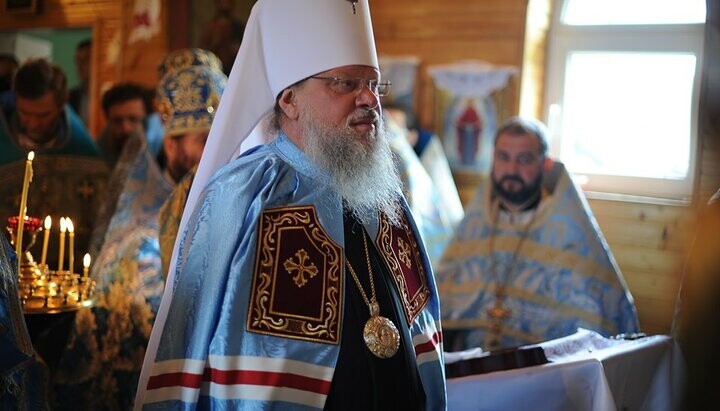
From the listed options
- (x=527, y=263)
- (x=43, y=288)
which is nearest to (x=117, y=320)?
(x=43, y=288)

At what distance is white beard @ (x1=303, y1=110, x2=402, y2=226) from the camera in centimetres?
251

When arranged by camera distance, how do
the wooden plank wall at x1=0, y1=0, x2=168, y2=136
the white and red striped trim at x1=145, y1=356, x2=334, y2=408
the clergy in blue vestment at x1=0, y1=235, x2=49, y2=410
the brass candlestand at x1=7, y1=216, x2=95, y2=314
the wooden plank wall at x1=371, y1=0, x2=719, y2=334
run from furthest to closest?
the wooden plank wall at x1=0, y1=0, x2=168, y2=136
the wooden plank wall at x1=371, y1=0, x2=719, y2=334
the brass candlestand at x1=7, y1=216, x2=95, y2=314
the white and red striped trim at x1=145, y1=356, x2=334, y2=408
the clergy in blue vestment at x1=0, y1=235, x2=49, y2=410

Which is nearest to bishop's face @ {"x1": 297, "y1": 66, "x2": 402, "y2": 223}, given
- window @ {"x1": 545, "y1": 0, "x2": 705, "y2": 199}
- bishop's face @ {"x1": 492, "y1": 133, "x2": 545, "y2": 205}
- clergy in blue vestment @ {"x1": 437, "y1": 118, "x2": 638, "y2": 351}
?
clergy in blue vestment @ {"x1": 437, "y1": 118, "x2": 638, "y2": 351}

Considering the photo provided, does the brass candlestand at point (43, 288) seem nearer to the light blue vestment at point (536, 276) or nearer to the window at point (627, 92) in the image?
the light blue vestment at point (536, 276)

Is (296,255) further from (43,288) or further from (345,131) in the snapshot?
(43,288)

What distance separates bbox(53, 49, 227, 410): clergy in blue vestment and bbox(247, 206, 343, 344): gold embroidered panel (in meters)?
1.73

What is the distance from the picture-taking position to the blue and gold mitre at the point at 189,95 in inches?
162

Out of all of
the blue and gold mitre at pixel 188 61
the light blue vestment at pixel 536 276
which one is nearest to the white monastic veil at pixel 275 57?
the blue and gold mitre at pixel 188 61

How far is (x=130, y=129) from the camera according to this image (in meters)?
6.02

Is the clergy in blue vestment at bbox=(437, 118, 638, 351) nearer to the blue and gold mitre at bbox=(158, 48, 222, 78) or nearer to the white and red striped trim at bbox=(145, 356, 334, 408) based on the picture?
the blue and gold mitre at bbox=(158, 48, 222, 78)

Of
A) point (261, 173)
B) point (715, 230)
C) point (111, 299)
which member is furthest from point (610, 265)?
point (715, 230)

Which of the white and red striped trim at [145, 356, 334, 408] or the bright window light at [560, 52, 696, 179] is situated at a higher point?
the bright window light at [560, 52, 696, 179]

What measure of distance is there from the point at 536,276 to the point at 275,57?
8.24ft

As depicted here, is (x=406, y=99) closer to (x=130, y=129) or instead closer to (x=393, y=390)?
(x=130, y=129)
